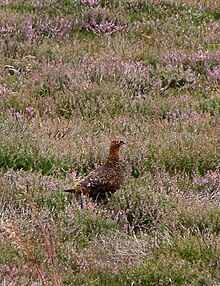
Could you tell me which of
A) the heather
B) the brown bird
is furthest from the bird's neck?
the heather

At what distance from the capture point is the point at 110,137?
717 centimetres

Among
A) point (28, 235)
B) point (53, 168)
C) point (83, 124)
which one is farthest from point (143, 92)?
point (28, 235)

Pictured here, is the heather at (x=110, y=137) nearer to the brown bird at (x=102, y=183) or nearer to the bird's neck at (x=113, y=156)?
the brown bird at (x=102, y=183)

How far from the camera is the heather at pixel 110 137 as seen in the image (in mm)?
4691

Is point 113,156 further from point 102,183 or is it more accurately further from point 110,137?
point 110,137

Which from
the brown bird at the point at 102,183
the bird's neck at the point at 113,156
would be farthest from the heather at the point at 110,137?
the bird's neck at the point at 113,156

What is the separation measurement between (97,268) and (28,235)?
24.3 inches

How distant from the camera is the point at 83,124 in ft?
24.7

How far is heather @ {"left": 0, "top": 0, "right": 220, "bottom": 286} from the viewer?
15.4 ft

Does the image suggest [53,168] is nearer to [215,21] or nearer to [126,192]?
[126,192]

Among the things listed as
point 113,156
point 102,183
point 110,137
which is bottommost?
point 110,137

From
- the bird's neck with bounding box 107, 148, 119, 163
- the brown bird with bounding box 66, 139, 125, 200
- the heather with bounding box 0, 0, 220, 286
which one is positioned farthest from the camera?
the bird's neck with bounding box 107, 148, 119, 163

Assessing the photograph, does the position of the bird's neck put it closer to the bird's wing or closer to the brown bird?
the brown bird

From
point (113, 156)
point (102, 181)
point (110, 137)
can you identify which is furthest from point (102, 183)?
point (110, 137)
